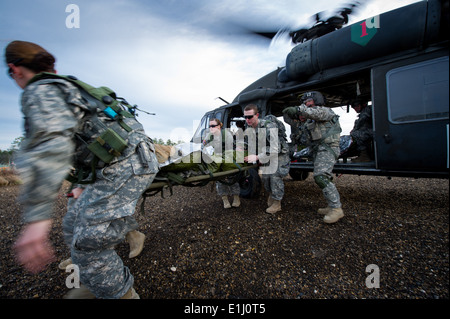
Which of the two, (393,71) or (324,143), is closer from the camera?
(393,71)

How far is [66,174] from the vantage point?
1.03 metres

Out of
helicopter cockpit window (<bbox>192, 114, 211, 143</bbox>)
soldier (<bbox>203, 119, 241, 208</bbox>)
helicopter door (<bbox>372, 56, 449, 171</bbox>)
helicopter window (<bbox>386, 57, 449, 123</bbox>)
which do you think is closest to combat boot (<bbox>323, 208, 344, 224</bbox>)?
helicopter door (<bbox>372, 56, 449, 171</bbox>)

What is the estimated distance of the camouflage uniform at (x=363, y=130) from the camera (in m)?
3.69

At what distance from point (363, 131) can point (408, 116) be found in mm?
1424

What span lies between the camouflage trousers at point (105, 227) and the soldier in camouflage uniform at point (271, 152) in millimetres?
2183

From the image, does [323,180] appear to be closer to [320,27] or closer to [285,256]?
[285,256]

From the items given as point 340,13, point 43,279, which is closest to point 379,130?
point 340,13

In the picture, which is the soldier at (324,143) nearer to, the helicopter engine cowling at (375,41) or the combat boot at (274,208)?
the combat boot at (274,208)

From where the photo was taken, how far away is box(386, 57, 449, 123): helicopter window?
2129mm

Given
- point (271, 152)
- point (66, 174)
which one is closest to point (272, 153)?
point (271, 152)

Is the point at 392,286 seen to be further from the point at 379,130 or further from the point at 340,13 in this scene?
the point at 340,13

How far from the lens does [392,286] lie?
4.58 feet

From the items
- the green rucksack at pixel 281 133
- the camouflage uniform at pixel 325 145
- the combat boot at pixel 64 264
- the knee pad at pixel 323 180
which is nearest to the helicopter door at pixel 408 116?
the camouflage uniform at pixel 325 145

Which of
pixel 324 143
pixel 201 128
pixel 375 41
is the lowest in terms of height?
pixel 324 143
